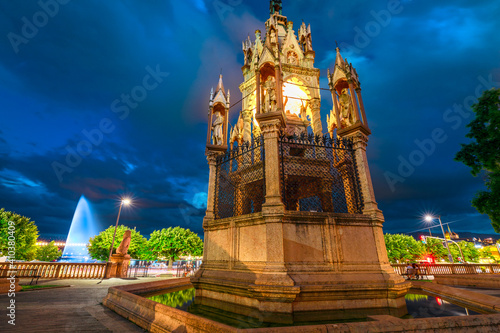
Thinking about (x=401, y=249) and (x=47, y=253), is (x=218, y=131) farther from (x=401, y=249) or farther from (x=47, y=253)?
(x=47, y=253)

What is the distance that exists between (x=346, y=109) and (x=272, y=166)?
5140 millimetres

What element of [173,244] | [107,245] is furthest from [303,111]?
[107,245]

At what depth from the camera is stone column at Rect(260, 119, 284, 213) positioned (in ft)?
22.1

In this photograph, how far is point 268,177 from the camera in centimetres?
730

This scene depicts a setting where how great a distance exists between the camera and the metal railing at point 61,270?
620 inches

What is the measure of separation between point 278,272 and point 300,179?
694 cm

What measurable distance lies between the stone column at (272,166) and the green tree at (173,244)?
45465 mm

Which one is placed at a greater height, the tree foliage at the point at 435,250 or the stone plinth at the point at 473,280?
the tree foliage at the point at 435,250

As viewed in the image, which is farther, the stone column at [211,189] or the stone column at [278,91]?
the stone column at [211,189]

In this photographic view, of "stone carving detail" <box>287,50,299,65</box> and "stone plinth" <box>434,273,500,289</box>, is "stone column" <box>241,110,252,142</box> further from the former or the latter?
"stone plinth" <box>434,273,500,289</box>

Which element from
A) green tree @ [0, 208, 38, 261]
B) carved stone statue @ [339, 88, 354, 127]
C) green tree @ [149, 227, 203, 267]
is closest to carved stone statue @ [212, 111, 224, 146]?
carved stone statue @ [339, 88, 354, 127]

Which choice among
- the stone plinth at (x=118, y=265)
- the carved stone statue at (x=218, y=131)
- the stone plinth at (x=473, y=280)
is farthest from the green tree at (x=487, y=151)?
the stone plinth at (x=118, y=265)

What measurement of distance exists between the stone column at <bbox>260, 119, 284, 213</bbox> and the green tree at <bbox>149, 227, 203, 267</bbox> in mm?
45465

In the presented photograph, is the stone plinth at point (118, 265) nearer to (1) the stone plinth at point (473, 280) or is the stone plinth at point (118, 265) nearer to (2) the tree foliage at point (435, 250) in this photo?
(1) the stone plinth at point (473, 280)
